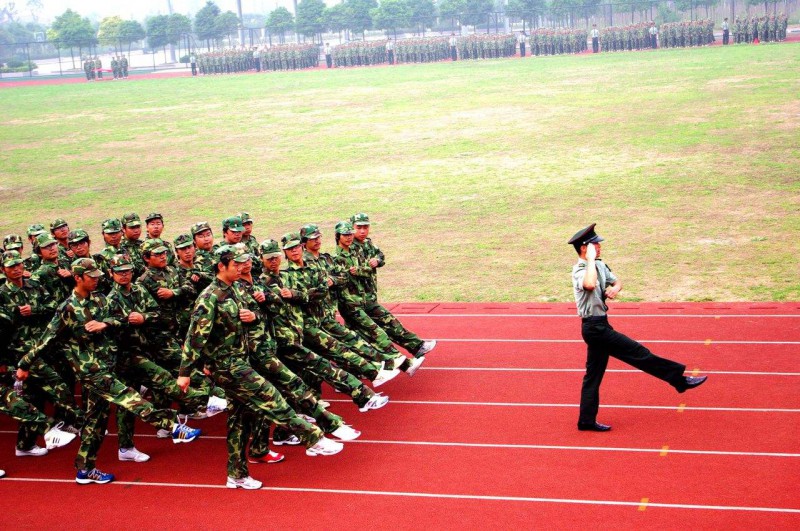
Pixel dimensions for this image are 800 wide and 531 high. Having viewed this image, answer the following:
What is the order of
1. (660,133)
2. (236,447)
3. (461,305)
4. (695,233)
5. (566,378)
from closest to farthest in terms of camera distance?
(236,447)
(566,378)
(461,305)
(695,233)
(660,133)

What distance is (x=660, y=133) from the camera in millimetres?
23828

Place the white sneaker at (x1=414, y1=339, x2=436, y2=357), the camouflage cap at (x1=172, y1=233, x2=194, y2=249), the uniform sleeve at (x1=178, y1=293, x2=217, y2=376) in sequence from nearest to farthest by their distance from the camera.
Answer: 1. the uniform sleeve at (x1=178, y1=293, x2=217, y2=376)
2. the camouflage cap at (x1=172, y1=233, x2=194, y2=249)
3. the white sneaker at (x1=414, y1=339, x2=436, y2=357)

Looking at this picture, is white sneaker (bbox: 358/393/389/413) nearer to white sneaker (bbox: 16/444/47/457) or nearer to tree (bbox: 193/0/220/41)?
white sneaker (bbox: 16/444/47/457)

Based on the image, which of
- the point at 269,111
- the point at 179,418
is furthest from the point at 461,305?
the point at 269,111

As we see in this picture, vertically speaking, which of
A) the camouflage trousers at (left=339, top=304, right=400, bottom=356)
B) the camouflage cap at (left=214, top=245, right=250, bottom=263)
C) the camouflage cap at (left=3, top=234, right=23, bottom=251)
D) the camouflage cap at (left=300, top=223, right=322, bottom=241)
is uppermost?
the camouflage cap at (left=214, top=245, right=250, bottom=263)

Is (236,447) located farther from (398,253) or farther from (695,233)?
(695,233)

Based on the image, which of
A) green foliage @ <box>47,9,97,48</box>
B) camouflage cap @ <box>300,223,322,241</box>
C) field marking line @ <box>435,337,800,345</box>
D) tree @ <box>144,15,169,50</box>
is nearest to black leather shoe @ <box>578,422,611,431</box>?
field marking line @ <box>435,337,800,345</box>

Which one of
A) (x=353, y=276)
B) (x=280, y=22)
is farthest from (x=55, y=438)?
(x=280, y=22)

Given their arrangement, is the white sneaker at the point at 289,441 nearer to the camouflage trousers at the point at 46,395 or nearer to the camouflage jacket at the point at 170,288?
the camouflage jacket at the point at 170,288

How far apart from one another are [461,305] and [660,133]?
42.7ft

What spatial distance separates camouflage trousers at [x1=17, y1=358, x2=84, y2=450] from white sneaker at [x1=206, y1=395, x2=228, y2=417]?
3.68 ft

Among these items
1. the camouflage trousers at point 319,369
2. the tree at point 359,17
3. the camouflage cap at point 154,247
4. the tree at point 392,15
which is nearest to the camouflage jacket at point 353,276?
the camouflage trousers at point 319,369

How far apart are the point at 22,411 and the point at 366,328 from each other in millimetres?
3174

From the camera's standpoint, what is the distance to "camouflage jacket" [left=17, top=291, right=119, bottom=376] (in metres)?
7.73
